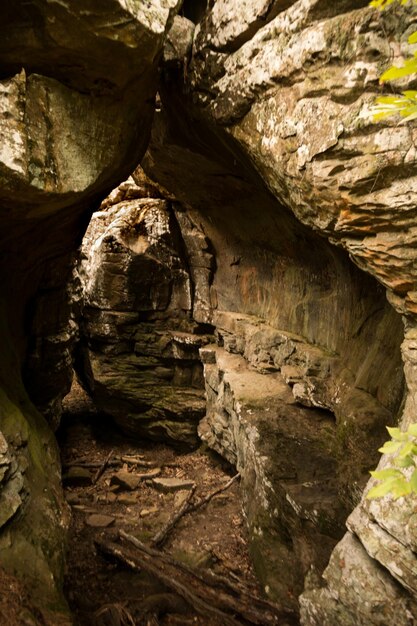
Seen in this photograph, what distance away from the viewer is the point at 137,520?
8047mm

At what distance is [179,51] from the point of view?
6301 millimetres

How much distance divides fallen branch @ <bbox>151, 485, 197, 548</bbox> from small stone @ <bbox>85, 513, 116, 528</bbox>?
0.96 m

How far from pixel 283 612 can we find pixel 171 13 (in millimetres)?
7454

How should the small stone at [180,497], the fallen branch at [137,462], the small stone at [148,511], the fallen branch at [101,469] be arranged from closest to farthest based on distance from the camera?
the small stone at [148,511] < the small stone at [180,497] < the fallen branch at [101,469] < the fallen branch at [137,462]

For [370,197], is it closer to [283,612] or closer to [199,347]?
[283,612]

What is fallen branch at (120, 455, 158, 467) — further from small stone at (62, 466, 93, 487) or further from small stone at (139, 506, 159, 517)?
small stone at (139, 506, 159, 517)

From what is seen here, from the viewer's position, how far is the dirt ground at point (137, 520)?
5.83 meters

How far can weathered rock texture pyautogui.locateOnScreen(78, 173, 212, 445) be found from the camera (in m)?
12.2

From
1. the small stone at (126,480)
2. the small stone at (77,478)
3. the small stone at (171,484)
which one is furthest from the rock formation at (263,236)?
the small stone at (126,480)

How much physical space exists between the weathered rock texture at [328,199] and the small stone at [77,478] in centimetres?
387

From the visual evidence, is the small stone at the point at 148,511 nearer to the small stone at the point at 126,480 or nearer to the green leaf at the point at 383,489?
the small stone at the point at 126,480

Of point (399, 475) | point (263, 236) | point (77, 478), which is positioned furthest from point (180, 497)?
point (399, 475)

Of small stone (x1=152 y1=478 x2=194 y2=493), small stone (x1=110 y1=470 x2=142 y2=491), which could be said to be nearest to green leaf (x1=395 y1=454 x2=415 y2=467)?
small stone (x1=152 y1=478 x2=194 y2=493)

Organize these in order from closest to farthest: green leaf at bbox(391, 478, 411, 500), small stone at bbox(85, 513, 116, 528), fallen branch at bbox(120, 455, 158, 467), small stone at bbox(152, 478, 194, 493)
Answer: green leaf at bbox(391, 478, 411, 500), small stone at bbox(85, 513, 116, 528), small stone at bbox(152, 478, 194, 493), fallen branch at bbox(120, 455, 158, 467)
